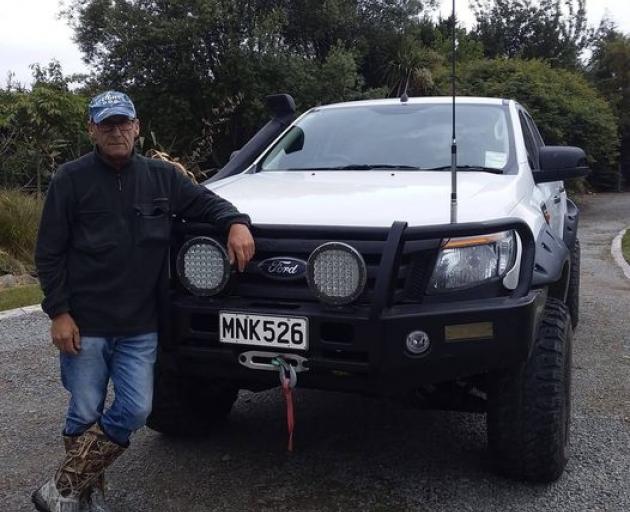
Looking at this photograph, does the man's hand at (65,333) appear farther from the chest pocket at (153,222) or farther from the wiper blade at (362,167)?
the wiper blade at (362,167)

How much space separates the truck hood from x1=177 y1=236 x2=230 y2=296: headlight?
0.22 metres

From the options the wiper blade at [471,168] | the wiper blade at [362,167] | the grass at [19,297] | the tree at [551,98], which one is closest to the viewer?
the wiper blade at [471,168]

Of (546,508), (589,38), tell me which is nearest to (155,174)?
(546,508)

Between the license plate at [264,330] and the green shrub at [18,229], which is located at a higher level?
the license plate at [264,330]

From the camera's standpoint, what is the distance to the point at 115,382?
2861 millimetres

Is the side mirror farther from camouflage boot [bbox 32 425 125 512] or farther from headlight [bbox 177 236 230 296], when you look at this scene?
camouflage boot [bbox 32 425 125 512]

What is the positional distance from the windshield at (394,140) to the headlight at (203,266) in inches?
50.8

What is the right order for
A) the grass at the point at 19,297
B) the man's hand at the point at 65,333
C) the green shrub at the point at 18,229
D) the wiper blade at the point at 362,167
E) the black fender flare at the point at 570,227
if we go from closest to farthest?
the man's hand at the point at 65,333 → the wiper blade at the point at 362,167 → the black fender flare at the point at 570,227 → the grass at the point at 19,297 → the green shrub at the point at 18,229

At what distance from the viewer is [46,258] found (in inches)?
105

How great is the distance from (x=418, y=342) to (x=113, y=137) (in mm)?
1340

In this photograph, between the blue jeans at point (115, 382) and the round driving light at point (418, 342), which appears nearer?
the round driving light at point (418, 342)

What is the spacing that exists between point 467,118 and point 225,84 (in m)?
15.2

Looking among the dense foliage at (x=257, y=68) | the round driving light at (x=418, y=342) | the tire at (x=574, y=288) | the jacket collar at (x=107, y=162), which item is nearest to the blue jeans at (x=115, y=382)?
the jacket collar at (x=107, y=162)

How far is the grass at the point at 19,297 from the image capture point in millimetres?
7079
